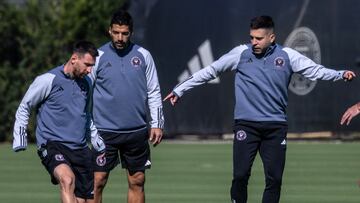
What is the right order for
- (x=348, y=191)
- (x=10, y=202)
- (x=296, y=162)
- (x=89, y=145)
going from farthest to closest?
(x=296, y=162) < (x=348, y=191) < (x=10, y=202) < (x=89, y=145)

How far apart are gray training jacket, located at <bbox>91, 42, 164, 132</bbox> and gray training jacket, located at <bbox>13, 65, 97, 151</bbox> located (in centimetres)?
66

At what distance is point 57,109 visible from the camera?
467 inches

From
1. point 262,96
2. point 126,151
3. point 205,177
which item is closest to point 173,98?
point 126,151

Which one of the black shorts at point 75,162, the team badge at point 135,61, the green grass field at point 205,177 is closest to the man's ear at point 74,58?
the black shorts at point 75,162

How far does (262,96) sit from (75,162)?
2.10m

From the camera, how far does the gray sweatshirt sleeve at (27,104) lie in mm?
11609

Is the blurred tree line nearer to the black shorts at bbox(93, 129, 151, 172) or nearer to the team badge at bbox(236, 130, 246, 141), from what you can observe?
the black shorts at bbox(93, 129, 151, 172)

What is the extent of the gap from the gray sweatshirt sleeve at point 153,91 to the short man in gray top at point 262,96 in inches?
8.3

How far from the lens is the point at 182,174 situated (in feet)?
63.1

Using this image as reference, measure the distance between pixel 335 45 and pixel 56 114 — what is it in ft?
48.3

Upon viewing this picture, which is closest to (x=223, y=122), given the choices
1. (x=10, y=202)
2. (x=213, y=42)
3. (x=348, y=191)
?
(x=213, y=42)

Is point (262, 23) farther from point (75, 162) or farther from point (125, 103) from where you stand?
point (75, 162)

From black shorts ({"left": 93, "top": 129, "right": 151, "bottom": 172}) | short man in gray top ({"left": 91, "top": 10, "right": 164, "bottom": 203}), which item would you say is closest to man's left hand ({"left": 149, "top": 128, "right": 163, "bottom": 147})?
short man in gray top ({"left": 91, "top": 10, "right": 164, "bottom": 203})

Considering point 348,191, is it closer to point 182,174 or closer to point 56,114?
point 182,174
